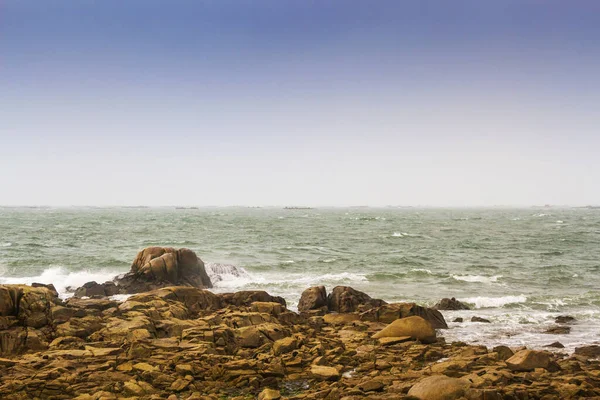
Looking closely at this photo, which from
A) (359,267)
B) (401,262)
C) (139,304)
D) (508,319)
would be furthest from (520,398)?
(401,262)

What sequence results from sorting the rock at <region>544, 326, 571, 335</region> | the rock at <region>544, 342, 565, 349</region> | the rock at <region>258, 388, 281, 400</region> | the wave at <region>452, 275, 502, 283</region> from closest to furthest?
the rock at <region>258, 388, 281, 400</region> < the rock at <region>544, 342, 565, 349</region> < the rock at <region>544, 326, 571, 335</region> < the wave at <region>452, 275, 502, 283</region>

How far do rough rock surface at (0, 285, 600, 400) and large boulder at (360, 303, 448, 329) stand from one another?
771 millimetres

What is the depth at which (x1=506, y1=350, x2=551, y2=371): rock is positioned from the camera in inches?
519

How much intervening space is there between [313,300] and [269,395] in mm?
11348

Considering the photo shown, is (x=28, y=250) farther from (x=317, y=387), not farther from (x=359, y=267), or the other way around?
(x=317, y=387)

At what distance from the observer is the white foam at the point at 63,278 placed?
31605 mm

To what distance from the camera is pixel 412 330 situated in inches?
674

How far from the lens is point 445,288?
101ft

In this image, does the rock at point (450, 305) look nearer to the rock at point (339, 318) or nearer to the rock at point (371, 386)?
the rock at point (339, 318)

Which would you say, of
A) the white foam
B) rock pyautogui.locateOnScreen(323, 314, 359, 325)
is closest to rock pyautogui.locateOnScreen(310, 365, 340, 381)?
rock pyautogui.locateOnScreen(323, 314, 359, 325)

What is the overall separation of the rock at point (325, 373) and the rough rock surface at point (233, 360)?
0.13ft

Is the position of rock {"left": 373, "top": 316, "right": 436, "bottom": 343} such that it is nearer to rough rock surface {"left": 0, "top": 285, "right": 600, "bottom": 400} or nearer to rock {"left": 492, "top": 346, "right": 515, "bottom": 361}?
rough rock surface {"left": 0, "top": 285, "right": 600, "bottom": 400}

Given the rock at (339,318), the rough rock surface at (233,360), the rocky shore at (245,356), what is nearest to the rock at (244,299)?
the rocky shore at (245,356)

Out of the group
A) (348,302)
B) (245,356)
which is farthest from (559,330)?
(245,356)
